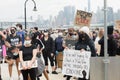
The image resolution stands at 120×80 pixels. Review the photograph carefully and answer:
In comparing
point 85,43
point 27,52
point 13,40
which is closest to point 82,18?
point 13,40

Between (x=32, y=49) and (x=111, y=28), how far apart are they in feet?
7.15

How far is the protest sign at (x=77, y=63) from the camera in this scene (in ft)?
33.2

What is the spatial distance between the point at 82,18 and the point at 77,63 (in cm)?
359

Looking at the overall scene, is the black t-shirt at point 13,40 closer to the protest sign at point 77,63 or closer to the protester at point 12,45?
the protester at point 12,45

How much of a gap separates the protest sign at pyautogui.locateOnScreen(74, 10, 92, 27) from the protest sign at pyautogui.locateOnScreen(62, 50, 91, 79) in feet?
9.65

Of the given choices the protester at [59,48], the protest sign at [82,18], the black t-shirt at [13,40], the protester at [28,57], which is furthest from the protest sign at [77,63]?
the protester at [59,48]

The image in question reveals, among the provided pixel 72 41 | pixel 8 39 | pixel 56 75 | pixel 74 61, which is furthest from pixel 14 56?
pixel 72 41

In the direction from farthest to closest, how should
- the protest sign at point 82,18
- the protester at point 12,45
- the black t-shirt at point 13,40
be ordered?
the black t-shirt at point 13,40, the protester at point 12,45, the protest sign at point 82,18

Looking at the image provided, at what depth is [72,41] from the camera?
64.3 ft

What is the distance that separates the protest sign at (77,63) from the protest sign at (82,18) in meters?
2.94

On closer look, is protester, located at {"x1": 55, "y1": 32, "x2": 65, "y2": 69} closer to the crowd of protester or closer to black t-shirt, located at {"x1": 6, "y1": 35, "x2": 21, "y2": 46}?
the crowd of protester

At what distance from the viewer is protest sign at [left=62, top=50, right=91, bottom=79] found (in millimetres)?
10133

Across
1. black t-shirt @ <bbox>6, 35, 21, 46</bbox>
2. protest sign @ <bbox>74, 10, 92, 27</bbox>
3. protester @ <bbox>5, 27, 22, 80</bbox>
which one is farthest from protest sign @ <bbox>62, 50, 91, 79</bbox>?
black t-shirt @ <bbox>6, 35, 21, 46</bbox>

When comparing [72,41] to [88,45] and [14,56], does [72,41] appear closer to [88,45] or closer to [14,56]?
[14,56]
